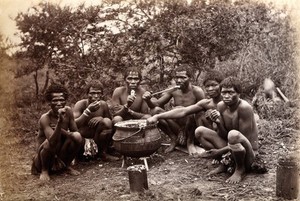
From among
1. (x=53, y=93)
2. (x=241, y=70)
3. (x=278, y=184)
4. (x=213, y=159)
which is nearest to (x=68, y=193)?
(x=53, y=93)

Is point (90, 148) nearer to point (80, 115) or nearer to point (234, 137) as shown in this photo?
point (80, 115)

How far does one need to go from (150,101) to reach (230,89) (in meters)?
1.45

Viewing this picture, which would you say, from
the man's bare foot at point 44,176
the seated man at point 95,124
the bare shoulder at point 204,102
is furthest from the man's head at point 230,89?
the man's bare foot at point 44,176

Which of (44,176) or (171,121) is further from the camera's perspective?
(171,121)

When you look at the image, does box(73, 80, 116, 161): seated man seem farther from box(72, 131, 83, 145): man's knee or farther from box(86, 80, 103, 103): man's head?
box(72, 131, 83, 145): man's knee

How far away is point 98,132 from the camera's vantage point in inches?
191

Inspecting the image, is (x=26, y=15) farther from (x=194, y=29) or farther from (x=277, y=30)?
(x=277, y=30)

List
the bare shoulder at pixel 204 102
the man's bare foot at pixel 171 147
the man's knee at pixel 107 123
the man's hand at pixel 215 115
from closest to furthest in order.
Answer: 1. the man's hand at pixel 215 115
2. the bare shoulder at pixel 204 102
3. the man's knee at pixel 107 123
4. the man's bare foot at pixel 171 147

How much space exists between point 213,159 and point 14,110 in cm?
356

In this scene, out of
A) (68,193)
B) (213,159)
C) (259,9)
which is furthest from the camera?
(259,9)

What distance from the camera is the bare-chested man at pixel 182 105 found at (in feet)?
16.6

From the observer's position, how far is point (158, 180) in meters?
4.11

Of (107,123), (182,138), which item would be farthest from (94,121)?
(182,138)

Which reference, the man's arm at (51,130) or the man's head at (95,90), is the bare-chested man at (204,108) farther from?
the man's arm at (51,130)
